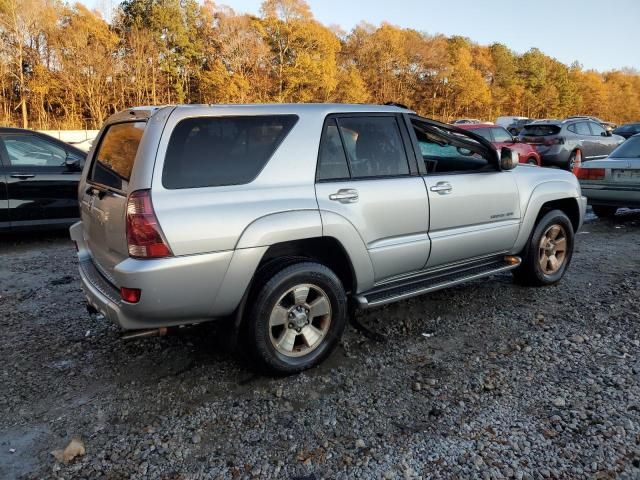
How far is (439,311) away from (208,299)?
7.58ft

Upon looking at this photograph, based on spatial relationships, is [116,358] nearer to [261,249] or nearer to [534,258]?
[261,249]

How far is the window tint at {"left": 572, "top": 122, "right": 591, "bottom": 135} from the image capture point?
15236 millimetres

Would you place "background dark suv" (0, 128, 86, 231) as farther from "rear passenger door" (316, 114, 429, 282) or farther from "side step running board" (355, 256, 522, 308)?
"side step running board" (355, 256, 522, 308)

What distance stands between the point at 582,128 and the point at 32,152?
15169 millimetres

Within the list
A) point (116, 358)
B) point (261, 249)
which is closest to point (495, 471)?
point (261, 249)

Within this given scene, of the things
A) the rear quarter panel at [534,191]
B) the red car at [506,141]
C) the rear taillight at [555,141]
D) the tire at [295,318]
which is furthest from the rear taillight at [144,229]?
the rear taillight at [555,141]

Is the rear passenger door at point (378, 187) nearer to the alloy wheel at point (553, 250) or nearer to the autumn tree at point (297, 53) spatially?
the alloy wheel at point (553, 250)

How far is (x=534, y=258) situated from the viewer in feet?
15.6

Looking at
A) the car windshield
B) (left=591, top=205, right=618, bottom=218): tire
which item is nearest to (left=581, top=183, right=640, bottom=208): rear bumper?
(left=591, top=205, right=618, bottom=218): tire

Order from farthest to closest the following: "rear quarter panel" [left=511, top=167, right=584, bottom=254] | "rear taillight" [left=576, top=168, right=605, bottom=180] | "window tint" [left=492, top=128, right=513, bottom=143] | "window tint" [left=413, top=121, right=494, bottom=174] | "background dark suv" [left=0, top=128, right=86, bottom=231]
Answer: "window tint" [left=492, top=128, right=513, bottom=143], "rear taillight" [left=576, top=168, right=605, bottom=180], "background dark suv" [left=0, top=128, right=86, bottom=231], "rear quarter panel" [left=511, top=167, right=584, bottom=254], "window tint" [left=413, top=121, right=494, bottom=174]

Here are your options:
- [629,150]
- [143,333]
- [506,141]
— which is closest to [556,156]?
[506,141]

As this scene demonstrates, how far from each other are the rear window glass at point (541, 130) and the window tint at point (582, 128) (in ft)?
2.28

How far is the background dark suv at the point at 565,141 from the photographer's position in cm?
1466

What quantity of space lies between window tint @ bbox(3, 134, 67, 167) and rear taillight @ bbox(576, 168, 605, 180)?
8.26 metres
